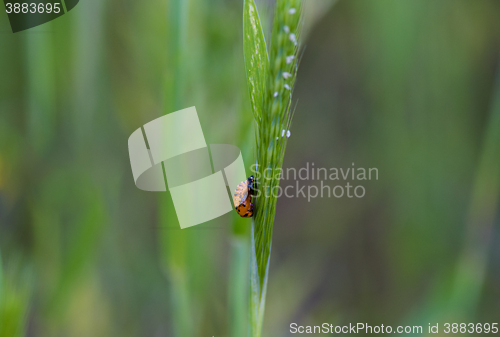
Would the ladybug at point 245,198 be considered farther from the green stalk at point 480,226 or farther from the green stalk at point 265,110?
the green stalk at point 480,226

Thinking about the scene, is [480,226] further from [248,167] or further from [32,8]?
[32,8]

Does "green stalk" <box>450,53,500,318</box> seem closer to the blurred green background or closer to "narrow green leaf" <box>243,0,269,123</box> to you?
the blurred green background

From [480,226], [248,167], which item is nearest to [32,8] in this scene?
[248,167]

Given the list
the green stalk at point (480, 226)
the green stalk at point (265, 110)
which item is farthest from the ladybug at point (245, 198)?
the green stalk at point (480, 226)

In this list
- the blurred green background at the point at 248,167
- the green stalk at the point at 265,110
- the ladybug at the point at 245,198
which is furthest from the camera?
the blurred green background at the point at 248,167

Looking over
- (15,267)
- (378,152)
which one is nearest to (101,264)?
(15,267)
